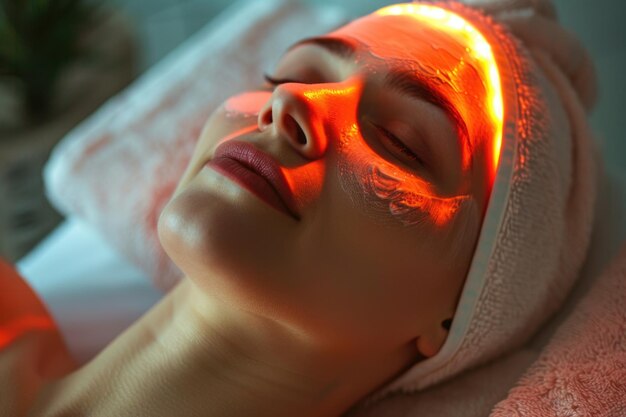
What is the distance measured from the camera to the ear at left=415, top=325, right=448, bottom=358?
0.79 m

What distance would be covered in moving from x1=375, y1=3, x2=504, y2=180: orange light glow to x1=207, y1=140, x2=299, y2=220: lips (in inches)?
10.1

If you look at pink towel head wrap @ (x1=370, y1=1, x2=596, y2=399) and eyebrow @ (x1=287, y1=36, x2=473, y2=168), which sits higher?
eyebrow @ (x1=287, y1=36, x2=473, y2=168)

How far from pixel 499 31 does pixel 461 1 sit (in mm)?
111

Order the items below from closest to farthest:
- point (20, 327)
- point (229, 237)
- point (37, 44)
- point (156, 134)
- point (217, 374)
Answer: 1. point (229, 237)
2. point (217, 374)
3. point (20, 327)
4. point (156, 134)
5. point (37, 44)

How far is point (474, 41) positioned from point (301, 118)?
0.28 metres

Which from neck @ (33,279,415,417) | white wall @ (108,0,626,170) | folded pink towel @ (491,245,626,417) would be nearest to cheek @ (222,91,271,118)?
neck @ (33,279,415,417)

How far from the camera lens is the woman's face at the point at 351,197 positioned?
0.66 m

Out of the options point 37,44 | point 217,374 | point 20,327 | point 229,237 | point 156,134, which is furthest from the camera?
point 37,44

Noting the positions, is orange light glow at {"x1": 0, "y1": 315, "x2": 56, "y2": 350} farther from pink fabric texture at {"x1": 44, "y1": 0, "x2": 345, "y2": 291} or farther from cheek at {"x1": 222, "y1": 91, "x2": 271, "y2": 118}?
cheek at {"x1": 222, "y1": 91, "x2": 271, "y2": 118}

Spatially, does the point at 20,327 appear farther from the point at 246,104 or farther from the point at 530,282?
the point at 530,282

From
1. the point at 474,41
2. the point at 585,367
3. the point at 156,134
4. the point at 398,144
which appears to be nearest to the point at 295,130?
the point at 398,144

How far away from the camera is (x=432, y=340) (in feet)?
2.61

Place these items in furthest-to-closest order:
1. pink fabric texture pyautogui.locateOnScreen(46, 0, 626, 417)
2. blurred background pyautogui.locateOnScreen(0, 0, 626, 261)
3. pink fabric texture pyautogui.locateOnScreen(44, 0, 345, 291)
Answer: blurred background pyautogui.locateOnScreen(0, 0, 626, 261) < pink fabric texture pyautogui.locateOnScreen(44, 0, 345, 291) < pink fabric texture pyautogui.locateOnScreen(46, 0, 626, 417)

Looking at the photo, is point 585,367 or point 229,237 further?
point 585,367
